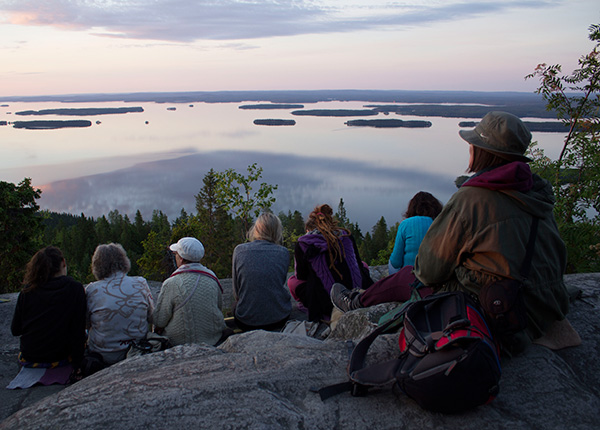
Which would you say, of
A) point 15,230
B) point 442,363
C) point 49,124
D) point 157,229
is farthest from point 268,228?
point 49,124

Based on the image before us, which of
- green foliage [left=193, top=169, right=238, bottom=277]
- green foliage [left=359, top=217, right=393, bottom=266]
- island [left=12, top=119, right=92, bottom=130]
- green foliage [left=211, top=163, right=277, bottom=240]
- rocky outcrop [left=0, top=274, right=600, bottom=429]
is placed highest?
rocky outcrop [left=0, top=274, right=600, bottom=429]

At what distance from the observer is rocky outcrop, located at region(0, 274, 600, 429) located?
7.16 feet

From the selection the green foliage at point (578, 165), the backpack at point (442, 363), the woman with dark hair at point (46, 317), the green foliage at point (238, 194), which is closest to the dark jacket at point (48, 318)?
the woman with dark hair at point (46, 317)

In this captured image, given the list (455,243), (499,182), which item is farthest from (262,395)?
(499,182)

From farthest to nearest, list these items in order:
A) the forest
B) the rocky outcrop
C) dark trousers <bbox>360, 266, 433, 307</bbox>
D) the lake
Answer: the lake → the forest → dark trousers <bbox>360, 266, 433, 307</bbox> → the rocky outcrop

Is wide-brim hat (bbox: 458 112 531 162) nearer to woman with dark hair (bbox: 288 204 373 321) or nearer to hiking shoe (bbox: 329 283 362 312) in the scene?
hiking shoe (bbox: 329 283 362 312)

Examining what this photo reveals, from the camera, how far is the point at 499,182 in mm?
2418

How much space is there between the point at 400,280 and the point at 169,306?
204cm

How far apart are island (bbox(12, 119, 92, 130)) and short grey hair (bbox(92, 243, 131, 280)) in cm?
12748

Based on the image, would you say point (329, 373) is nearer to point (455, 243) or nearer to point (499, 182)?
point (455, 243)

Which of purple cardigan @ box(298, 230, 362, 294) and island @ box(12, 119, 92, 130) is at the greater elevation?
purple cardigan @ box(298, 230, 362, 294)

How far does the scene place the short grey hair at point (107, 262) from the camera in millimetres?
3793

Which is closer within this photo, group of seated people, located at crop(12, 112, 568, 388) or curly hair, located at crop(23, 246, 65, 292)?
group of seated people, located at crop(12, 112, 568, 388)

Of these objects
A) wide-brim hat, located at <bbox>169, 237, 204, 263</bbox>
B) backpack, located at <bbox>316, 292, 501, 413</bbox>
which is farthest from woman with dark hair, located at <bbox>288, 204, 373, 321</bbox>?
backpack, located at <bbox>316, 292, 501, 413</bbox>
